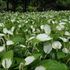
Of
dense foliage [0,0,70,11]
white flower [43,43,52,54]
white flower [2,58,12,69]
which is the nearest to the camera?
white flower [2,58,12,69]

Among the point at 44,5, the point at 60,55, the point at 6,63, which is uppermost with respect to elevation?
the point at 6,63

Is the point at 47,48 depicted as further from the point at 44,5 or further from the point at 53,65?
the point at 44,5

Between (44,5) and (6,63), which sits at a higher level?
(6,63)

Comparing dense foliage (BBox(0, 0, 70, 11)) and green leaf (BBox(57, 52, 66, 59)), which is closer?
green leaf (BBox(57, 52, 66, 59))

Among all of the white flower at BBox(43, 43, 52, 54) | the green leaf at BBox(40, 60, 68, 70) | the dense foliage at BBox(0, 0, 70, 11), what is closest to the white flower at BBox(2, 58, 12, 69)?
the green leaf at BBox(40, 60, 68, 70)

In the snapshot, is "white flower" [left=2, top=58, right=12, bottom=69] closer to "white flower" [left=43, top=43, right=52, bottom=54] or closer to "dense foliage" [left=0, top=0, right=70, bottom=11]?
"white flower" [left=43, top=43, right=52, bottom=54]

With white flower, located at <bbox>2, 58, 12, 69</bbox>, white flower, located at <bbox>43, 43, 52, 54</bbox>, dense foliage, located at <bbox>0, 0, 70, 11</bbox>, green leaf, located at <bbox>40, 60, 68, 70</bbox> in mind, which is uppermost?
white flower, located at <bbox>2, 58, 12, 69</bbox>

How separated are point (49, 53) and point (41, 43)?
14 centimetres

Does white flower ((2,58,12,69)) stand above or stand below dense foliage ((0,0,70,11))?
above

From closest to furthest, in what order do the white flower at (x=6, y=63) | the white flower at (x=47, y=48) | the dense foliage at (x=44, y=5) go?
the white flower at (x=6, y=63)
the white flower at (x=47, y=48)
the dense foliage at (x=44, y=5)

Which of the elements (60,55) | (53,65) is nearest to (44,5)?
(60,55)

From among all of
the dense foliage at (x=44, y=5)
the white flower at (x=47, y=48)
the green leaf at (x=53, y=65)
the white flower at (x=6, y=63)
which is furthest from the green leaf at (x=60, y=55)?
the dense foliage at (x=44, y=5)

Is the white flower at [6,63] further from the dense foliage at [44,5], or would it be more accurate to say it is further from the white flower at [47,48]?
the dense foliage at [44,5]

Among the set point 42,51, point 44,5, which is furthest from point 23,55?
point 44,5
